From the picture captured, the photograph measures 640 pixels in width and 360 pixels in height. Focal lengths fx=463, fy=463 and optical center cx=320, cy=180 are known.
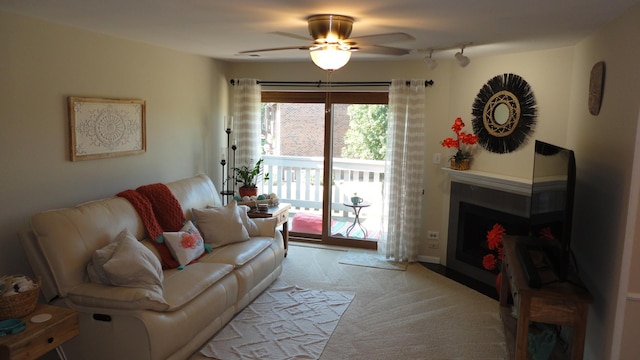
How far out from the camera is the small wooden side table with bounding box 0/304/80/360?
2.22 meters

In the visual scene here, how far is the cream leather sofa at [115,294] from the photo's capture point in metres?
2.76

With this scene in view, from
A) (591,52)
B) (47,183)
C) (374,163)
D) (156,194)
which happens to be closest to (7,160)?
(47,183)

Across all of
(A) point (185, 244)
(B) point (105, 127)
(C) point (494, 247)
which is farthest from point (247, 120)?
(C) point (494, 247)

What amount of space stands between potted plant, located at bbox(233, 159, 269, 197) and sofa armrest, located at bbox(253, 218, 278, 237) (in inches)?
36.9

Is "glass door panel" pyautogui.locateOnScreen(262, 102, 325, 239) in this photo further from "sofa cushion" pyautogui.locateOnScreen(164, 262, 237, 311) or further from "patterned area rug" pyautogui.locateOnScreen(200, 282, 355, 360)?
"sofa cushion" pyautogui.locateOnScreen(164, 262, 237, 311)

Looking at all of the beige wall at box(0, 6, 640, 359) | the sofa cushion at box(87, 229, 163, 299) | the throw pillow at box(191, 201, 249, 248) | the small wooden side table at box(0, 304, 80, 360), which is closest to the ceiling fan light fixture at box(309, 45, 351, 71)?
the beige wall at box(0, 6, 640, 359)

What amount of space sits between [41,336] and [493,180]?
12.6 feet

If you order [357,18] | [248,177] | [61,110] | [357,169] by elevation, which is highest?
[357,18]

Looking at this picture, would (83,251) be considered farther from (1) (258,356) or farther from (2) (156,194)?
(1) (258,356)

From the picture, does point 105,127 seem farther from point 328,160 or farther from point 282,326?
point 328,160

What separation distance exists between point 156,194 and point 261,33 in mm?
1596

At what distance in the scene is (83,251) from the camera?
299cm

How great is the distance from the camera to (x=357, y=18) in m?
2.91

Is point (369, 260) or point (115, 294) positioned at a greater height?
point (115, 294)
